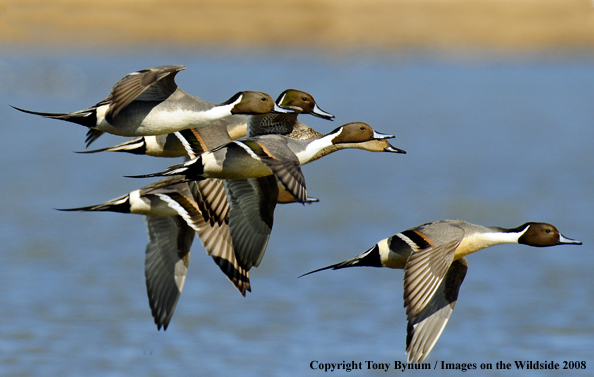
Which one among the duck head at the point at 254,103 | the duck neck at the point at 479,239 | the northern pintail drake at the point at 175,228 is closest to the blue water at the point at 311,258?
the northern pintail drake at the point at 175,228

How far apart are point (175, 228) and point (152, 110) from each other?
1.97m

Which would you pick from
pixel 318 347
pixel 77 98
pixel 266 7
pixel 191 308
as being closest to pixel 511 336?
pixel 318 347

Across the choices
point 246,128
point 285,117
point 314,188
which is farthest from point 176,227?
point 314,188

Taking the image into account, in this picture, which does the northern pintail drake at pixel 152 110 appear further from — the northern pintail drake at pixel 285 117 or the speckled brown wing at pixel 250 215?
the northern pintail drake at pixel 285 117

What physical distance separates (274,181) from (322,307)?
15.3 feet

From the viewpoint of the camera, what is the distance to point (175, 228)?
7785 millimetres

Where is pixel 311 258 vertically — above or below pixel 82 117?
below

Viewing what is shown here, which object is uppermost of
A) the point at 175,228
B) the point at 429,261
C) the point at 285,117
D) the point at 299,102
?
the point at 299,102

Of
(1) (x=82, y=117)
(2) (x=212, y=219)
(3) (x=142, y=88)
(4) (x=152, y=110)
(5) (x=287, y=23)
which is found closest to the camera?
(3) (x=142, y=88)

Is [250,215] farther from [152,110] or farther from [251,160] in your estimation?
[152,110]

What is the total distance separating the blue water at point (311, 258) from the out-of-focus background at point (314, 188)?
0.04 metres

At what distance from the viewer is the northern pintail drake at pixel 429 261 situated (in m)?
5.83

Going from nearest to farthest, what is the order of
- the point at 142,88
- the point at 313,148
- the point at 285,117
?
the point at 142,88 → the point at 313,148 → the point at 285,117

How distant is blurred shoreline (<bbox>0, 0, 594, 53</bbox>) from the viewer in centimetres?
3241
